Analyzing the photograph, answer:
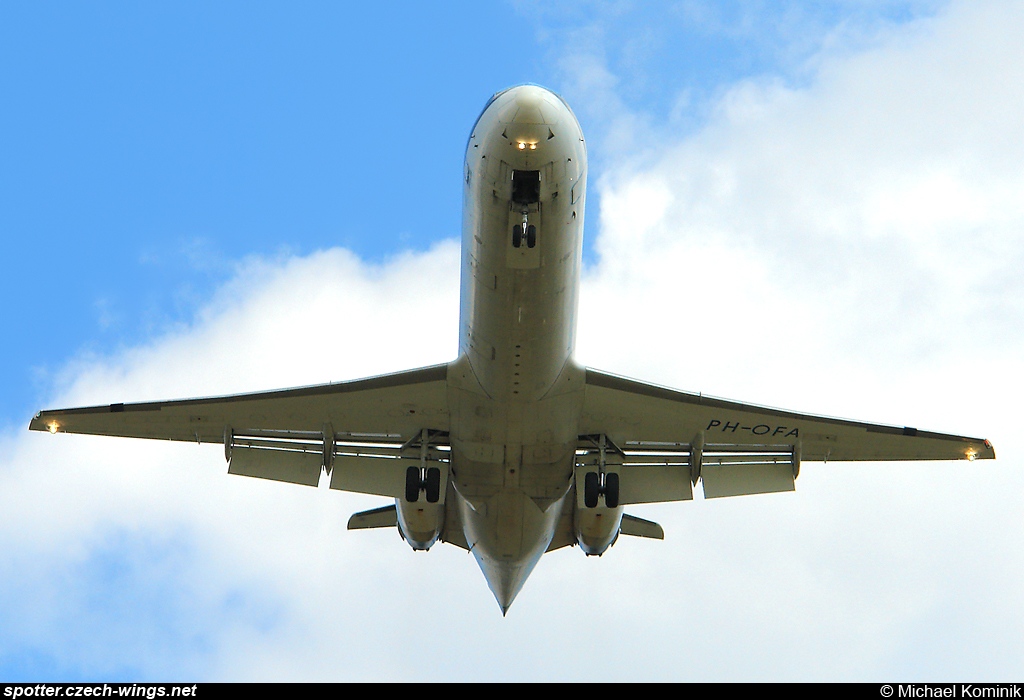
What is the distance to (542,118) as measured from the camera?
2167cm

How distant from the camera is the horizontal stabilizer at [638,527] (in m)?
31.6

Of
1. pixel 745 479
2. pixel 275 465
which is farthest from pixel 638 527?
pixel 275 465

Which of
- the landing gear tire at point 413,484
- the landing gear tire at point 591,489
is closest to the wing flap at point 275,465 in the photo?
the landing gear tire at point 413,484

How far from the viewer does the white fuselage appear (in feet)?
71.8

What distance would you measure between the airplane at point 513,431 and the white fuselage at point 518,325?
4 centimetres

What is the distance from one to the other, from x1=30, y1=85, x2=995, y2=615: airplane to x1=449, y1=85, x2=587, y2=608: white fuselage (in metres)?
0.04

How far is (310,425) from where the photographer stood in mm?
28922

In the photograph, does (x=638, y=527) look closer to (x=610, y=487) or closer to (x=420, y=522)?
(x=610, y=487)

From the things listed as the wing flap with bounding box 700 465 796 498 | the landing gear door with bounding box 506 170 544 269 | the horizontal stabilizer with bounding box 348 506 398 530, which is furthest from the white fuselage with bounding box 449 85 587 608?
the wing flap with bounding box 700 465 796 498

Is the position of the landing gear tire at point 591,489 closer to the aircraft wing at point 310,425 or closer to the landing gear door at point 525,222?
the aircraft wing at point 310,425

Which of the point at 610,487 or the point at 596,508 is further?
the point at 596,508

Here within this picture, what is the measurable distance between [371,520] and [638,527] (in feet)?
22.7

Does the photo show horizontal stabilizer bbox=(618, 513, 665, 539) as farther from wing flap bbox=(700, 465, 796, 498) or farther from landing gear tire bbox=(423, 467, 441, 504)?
landing gear tire bbox=(423, 467, 441, 504)
